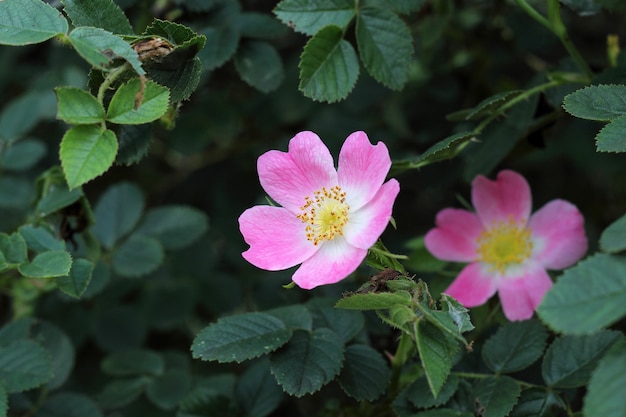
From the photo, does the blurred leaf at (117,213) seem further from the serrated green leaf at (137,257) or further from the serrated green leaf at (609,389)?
the serrated green leaf at (609,389)

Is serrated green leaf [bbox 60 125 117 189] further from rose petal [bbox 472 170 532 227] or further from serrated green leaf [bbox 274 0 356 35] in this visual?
rose petal [bbox 472 170 532 227]

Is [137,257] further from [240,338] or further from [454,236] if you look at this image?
[454,236]

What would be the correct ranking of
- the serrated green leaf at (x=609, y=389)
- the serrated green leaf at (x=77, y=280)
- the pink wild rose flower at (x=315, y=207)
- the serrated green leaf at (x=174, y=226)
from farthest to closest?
1. the serrated green leaf at (x=174, y=226)
2. the serrated green leaf at (x=77, y=280)
3. the pink wild rose flower at (x=315, y=207)
4. the serrated green leaf at (x=609, y=389)

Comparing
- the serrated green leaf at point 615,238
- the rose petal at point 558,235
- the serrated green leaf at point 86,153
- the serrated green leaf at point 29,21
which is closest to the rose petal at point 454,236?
the rose petal at point 558,235

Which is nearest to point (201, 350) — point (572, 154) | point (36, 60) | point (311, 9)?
point (311, 9)

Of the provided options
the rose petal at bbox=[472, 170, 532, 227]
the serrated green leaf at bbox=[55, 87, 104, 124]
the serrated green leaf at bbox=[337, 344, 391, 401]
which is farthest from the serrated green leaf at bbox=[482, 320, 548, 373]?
the serrated green leaf at bbox=[55, 87, 104, 124]

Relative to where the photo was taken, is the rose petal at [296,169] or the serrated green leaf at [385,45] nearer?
the rose petal at [296,169]
